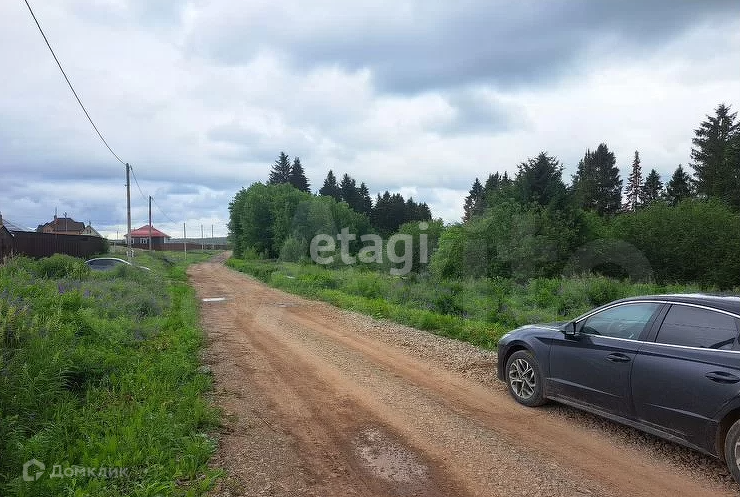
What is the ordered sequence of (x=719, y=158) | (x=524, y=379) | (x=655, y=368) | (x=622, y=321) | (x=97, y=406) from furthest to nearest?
(x=719, y=158), (x=524, y=379), (x=97, y=406), (x=622, y=321), (x=655, y=368)

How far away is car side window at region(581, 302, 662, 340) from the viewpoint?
15.6 feet

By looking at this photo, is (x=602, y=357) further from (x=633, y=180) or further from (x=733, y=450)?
(x=633, y=180)

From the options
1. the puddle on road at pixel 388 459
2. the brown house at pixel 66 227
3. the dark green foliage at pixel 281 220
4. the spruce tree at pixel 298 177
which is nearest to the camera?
the puddle on road at pixel 388 459

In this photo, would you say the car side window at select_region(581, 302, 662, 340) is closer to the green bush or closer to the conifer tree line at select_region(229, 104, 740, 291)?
the green bush

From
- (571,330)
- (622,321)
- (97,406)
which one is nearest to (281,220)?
(97,406)

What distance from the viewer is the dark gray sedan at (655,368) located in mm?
3885

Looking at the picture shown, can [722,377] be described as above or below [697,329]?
below

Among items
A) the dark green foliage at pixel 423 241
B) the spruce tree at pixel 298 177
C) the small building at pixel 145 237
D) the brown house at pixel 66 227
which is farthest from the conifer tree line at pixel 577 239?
the small building at pixel 145 237

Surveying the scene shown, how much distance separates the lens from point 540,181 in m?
37.0

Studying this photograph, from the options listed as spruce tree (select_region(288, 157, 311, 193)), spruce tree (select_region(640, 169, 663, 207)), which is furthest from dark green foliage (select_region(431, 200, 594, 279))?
spruce tree (select_region(288, 157, 311, 193))

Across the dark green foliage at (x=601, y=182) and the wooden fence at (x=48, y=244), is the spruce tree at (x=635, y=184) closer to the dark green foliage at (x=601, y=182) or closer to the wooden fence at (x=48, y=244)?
the dark green foliage at (x=601, y=182)

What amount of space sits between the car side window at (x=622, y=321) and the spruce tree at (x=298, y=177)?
90743mm

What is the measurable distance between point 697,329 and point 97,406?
6.10 m

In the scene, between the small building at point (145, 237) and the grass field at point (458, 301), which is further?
the small building at point (145, 237)
